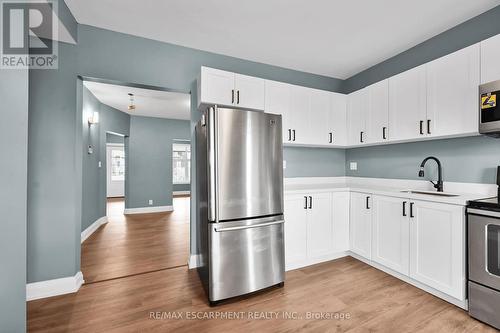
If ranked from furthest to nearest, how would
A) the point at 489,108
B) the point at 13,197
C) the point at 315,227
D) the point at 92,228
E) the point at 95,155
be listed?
the point at 95,155 → the point at 92,228 → the point at 315,227 → the point at 489,108 → the point at 13,197

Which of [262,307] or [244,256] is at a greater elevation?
[244,256]

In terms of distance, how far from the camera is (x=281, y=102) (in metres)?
3.02

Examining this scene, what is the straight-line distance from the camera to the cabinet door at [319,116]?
3262 millimetres

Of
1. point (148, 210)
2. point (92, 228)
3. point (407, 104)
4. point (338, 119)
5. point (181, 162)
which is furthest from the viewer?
point (181, 162)

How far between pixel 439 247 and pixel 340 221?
110 centimetres

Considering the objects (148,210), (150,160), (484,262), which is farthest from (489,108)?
(148,210)

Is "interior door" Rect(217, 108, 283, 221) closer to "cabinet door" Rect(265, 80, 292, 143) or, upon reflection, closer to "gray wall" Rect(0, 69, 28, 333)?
"cabinet door" Rect(265, 80, 292, 143)

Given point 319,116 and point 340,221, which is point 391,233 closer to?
point 340,221

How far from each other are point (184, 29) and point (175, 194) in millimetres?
8220

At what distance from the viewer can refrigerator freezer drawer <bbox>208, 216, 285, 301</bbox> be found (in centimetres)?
204

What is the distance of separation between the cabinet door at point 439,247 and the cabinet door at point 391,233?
75mm

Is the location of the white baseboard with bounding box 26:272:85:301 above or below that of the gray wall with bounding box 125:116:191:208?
below

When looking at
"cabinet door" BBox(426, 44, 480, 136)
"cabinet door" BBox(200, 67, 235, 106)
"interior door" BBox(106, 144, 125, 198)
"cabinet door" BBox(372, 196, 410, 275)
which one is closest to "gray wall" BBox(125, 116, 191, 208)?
"interior door" BBox(106, 144, 125, 198)

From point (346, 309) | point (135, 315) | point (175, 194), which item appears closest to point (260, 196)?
point (346, 309)
